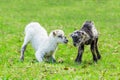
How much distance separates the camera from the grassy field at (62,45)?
Answer: 11.0 metres

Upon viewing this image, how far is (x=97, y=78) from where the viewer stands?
10227 millimetres

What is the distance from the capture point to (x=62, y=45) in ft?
58.8

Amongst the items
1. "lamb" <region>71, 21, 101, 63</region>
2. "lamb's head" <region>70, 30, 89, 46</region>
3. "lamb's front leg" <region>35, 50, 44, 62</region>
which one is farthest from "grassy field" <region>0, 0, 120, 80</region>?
"lamb's head" <region>70, 30, 89, 46</region>

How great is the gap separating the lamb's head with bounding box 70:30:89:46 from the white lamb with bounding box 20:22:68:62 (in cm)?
33

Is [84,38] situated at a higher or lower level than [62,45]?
higher

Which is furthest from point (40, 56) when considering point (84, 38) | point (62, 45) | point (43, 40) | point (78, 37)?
point (62, 45)

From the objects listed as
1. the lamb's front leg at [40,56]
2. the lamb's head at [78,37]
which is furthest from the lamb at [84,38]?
the lamb's front leg at [40,56]

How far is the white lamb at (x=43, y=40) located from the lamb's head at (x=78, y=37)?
334mm

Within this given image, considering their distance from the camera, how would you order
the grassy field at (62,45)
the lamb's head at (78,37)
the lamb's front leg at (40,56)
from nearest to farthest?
the grassy field at (62,45), the lamb's head at (78,37), the lamb's front leg at (40,56)

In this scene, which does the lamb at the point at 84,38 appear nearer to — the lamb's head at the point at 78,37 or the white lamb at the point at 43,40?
the lamb's head at the point at 78,37

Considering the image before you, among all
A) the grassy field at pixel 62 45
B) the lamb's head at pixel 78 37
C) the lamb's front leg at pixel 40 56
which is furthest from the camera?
the lamb's front leg at pixel 40 56

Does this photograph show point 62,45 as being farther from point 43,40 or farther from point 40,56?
point 40,56

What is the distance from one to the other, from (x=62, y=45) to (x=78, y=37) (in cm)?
459

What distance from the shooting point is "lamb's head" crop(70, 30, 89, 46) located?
43.8 ft
